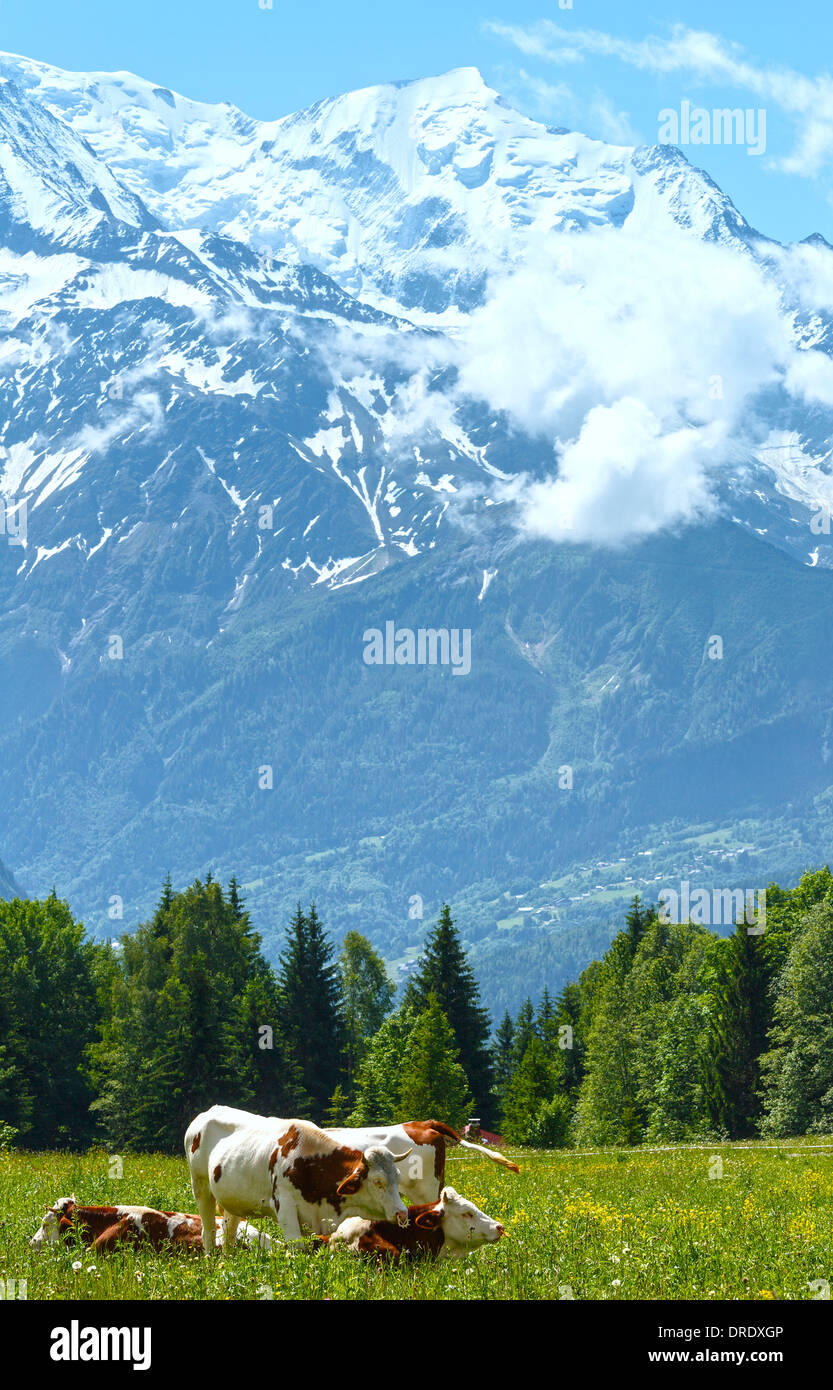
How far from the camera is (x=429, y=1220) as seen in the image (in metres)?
17.3

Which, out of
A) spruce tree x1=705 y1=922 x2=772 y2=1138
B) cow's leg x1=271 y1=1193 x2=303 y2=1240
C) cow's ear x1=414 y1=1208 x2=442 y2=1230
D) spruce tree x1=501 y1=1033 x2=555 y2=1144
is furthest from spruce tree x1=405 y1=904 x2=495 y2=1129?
cow's leg x1=271 y1=1193 x2=303 y2=1240

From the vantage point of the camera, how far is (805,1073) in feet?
239

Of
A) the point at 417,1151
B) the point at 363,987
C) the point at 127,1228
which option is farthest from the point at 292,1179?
the point at 363,987

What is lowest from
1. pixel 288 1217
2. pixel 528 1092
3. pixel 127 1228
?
pixel 528 1092

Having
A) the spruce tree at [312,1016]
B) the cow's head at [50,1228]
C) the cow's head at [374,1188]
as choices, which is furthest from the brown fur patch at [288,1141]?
the spruce tree at [312,1016]

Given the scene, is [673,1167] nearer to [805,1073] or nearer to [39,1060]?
[805,1073]

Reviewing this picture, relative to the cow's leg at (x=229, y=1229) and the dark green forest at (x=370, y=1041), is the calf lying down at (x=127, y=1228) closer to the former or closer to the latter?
the cow's leg at (x=229, y=1229)

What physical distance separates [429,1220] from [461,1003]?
257 feet

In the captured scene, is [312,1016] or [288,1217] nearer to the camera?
[288,1217]

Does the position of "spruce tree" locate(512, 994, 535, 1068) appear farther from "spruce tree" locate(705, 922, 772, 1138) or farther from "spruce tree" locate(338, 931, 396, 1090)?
"spruce tree" locate(705, 922, 772, 1138)

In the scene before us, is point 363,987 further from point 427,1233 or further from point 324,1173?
point 427,1233

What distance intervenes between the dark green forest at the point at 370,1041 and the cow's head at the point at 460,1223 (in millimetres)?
44849

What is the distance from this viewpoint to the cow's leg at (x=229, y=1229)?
17703mm
